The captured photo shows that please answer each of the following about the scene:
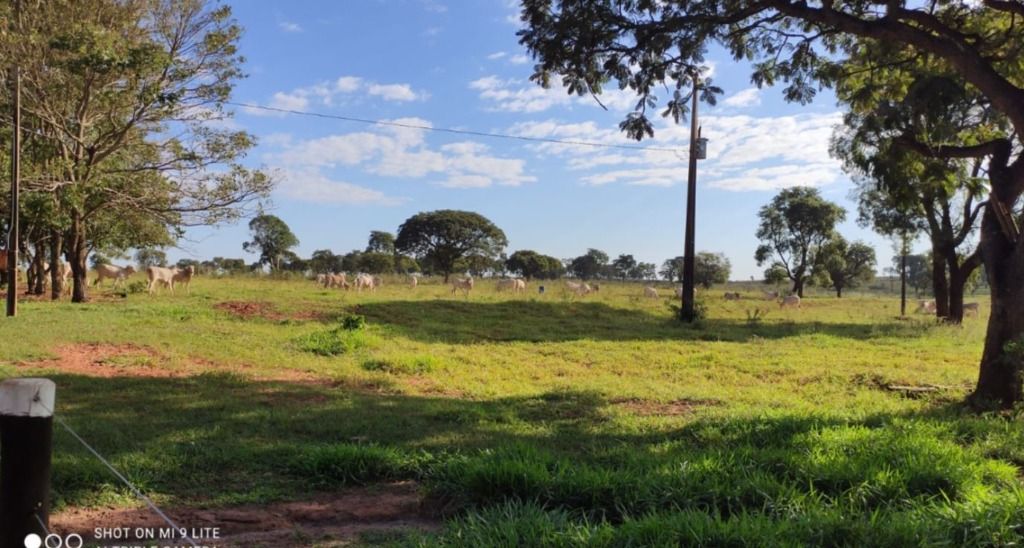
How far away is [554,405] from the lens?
25.7 feet

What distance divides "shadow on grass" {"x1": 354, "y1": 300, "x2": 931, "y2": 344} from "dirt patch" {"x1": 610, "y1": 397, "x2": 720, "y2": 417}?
20.7 feet

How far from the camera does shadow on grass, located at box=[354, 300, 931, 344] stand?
1568 centimetres

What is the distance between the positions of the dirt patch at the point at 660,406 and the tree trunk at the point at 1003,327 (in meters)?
3.11

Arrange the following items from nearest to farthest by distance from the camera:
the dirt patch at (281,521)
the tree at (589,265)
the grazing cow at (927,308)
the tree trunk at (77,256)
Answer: the dirt patch at (281,521) < the tree trunk at (77,256) < the grazing cow at (927,308) < the tree at (589,265)

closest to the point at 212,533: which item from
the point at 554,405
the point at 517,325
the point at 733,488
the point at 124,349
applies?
Answer: the point at 733,488

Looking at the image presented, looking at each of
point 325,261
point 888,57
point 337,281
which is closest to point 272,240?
point 325,261

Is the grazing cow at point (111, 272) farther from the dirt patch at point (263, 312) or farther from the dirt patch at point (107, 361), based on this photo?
the dirt patch at point (107, 361)

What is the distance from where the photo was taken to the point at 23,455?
2.30 meters

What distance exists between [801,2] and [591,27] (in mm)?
2716

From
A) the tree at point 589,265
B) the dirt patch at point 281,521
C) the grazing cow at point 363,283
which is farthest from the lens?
the tree at point 589,265

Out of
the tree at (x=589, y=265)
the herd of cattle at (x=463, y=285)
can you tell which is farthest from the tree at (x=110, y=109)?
the tree at (x=589, y=265)

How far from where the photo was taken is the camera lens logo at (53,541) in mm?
2326

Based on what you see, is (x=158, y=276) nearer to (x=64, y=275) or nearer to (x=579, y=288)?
(x=64, y=275)

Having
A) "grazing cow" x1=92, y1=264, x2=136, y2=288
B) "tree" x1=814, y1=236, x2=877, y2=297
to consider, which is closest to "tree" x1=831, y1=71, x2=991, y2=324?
"grazing cow" x1=92, y1=264, x2=136, y2=288
